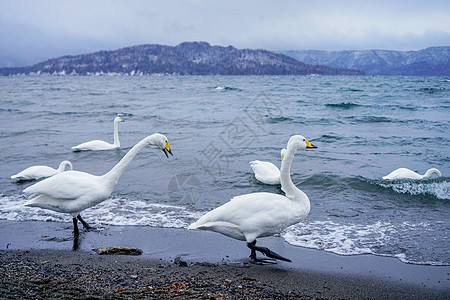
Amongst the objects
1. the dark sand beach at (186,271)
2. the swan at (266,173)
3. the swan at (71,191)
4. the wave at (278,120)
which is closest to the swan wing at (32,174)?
the dark sand beach at (186,271)

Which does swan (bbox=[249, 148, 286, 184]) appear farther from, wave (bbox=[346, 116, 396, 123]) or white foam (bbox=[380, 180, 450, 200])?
wave (bbox=[346, 116, 396, 123])

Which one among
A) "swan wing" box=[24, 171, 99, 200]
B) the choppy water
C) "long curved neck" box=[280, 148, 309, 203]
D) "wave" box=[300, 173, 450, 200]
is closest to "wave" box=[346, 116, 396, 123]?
the choppy water

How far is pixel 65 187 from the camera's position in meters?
6.29

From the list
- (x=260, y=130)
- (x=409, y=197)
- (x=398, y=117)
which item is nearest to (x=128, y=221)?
(x=409, y=197)

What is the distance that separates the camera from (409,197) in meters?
8.84

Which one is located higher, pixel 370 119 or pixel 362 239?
pixel 370 119

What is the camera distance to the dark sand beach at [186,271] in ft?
14.3

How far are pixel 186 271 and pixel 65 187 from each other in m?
2.39

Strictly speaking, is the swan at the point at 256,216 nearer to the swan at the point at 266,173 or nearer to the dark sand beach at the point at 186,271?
the dark sand beach at the point at 186,271

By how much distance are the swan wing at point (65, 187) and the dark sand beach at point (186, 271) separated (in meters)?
0.71

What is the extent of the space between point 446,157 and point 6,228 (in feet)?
38.5

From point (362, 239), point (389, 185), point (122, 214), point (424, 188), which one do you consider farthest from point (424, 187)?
point (122, 214)

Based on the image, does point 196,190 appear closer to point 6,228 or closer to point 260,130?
point 6,228

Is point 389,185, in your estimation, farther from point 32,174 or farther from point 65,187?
point 32,174
